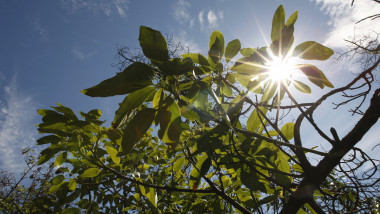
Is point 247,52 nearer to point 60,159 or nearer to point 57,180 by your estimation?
point 60,159

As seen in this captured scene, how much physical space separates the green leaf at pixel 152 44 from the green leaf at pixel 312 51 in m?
0.45

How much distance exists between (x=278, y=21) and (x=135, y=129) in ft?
1.81

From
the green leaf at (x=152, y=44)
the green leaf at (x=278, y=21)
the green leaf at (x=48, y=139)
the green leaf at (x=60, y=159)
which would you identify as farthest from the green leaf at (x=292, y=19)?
the green leaf at (x=60, y=159)

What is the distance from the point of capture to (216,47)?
2.20 feet

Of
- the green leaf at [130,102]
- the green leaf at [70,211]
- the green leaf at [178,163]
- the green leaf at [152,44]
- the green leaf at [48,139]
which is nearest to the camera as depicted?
the green leaf at [152,44]

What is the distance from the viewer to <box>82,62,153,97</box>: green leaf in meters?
0.57

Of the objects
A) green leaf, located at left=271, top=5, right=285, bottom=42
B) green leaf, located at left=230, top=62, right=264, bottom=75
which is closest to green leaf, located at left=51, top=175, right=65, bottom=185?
green leaf, located at left=230, top=62, right=264, bottom=75

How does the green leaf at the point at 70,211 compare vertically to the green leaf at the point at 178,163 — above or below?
below

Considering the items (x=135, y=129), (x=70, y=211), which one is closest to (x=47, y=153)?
(x=70, y=211)

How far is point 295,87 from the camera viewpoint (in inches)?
33.3

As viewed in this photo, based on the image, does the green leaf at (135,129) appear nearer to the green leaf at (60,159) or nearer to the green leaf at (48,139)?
the green leaf at (48,139)

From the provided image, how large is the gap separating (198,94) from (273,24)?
Result: 1.04 ft

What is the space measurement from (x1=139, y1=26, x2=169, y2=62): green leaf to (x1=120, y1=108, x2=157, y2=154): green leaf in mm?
195

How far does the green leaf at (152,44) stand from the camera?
54 centimetres
